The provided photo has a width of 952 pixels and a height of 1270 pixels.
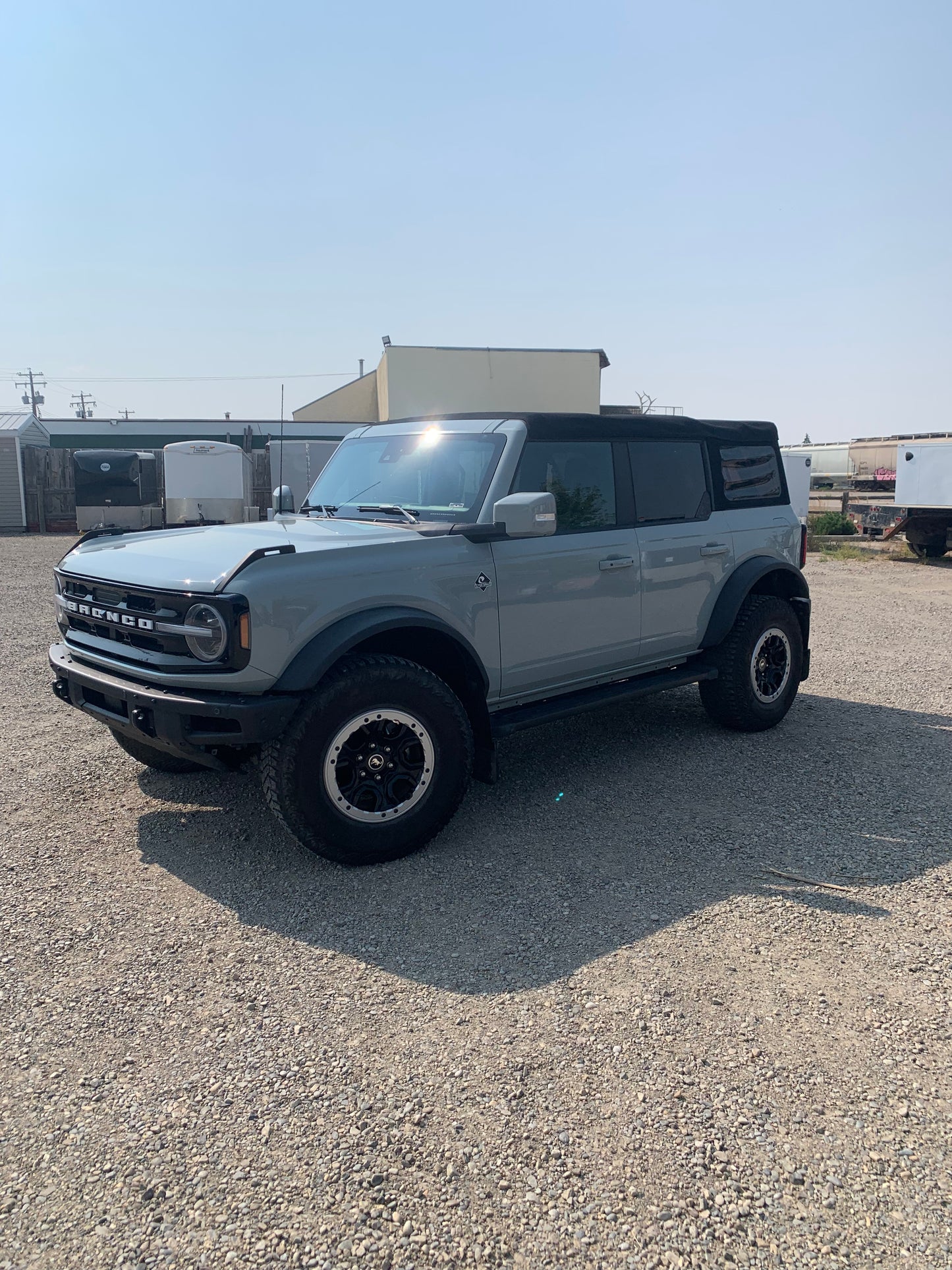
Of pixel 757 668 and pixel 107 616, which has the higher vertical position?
pixel 107 616

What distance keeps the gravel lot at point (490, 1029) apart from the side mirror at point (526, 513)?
1473 mm

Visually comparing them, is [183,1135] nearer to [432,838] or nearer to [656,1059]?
[656,1059]

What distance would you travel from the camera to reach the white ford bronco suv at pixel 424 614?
378 centimetres

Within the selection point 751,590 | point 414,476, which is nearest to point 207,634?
point 414,476

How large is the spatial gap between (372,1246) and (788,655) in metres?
4.97

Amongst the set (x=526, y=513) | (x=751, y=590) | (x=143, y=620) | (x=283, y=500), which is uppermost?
(x=283, y=500)

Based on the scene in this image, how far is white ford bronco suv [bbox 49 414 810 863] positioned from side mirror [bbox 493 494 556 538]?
0.01m

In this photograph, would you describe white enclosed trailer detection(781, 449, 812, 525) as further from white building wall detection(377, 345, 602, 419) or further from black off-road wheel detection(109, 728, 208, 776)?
white building wall detection(377, 345, 602, 419)

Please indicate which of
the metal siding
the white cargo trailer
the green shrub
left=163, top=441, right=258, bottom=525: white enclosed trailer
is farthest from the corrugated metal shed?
the white cargo trailer

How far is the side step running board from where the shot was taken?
4582 mm

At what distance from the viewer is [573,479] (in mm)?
5047

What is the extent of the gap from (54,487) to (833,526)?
21.4 metres

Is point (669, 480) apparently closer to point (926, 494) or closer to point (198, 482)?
point (926, 494)

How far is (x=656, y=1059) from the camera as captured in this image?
109 inches
